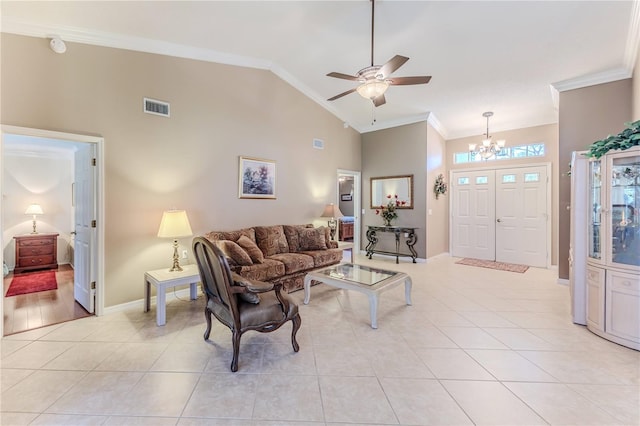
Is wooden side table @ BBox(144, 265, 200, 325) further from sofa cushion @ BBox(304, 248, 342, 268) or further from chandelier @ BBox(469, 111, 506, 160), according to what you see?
chandelier @ BBox(469, 111, 506, 160)

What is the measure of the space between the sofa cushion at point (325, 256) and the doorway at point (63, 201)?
2718 mm

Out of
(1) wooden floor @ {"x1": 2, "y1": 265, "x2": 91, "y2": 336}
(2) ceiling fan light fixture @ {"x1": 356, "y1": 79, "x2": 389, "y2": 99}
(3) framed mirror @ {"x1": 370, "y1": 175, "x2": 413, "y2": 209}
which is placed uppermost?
(2) ceiling fan light fixture @ {"x1": 356, "y1": 79, "x2": 389, "y2": 99}

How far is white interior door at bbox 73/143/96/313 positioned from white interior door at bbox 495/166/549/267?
7.30 meters

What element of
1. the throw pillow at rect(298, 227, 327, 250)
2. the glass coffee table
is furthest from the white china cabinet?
the throw pillow at rect(298, 227, 327, 250)

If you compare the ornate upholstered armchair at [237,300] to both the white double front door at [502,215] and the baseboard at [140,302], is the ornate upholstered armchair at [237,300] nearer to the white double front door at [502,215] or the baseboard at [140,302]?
the baseboard at [140,302]

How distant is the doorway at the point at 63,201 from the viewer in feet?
10.3

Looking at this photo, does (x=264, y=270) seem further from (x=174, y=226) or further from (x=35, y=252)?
(x=35, y=252)

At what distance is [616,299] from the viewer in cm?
256

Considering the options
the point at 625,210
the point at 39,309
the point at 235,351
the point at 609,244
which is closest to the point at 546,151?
the point at 625,210

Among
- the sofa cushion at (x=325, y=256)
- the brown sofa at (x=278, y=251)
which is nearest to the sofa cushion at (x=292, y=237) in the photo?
the brown sofa at (x=278, y=251)

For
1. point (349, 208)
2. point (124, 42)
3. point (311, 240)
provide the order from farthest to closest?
point (349, 208), point (311, 240), point (124, 42)

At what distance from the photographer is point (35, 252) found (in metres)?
5.06

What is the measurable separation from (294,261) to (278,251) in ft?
1.79

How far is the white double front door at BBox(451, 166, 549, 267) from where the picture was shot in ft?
18.8
